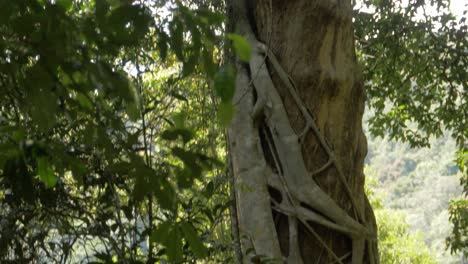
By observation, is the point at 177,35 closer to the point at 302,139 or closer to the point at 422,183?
the point at 302,139

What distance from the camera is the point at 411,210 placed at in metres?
34.9

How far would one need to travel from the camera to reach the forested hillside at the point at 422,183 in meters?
30.5

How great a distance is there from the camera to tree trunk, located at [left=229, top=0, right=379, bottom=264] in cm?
241

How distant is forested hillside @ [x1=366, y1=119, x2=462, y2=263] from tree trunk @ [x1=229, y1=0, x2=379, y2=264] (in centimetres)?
2461

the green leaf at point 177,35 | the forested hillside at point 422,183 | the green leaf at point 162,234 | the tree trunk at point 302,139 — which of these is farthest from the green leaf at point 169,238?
the forested hillside at point 422,183

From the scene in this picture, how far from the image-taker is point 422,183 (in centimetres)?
3688

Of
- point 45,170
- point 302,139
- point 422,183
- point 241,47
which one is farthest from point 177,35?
point 422,183

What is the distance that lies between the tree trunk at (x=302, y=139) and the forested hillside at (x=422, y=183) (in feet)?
80.7

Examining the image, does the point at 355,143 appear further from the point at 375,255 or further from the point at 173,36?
the point at 173,36

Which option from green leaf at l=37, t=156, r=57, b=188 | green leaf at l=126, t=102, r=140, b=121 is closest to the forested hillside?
green leaf at l=126, t=102, r=140, b=121

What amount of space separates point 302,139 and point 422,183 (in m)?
35.8

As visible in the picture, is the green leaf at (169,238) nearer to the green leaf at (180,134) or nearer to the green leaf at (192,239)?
the green leaf at (192,239)

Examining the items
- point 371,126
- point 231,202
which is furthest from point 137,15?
point 371,126

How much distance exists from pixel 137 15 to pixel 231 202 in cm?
104
